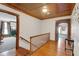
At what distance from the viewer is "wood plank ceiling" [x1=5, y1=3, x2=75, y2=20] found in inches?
85.0

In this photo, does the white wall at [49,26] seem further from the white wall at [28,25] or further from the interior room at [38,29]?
the white wall at [28,25]

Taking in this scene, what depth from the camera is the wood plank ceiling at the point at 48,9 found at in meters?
2.16

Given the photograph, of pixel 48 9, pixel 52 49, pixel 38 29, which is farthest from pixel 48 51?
pixel 48 9

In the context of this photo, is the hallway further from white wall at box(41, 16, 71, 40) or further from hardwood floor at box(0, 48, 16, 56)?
hardwood floor at box(0, 48, 16, 56)

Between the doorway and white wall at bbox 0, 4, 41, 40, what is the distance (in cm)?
11

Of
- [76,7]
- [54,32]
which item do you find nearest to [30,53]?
[54,32]

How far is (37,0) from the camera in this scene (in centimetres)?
213

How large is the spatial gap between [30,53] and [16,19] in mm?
728

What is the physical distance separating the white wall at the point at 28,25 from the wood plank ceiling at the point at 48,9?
89mm

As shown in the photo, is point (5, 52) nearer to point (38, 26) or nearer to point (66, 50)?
point (38, 26)

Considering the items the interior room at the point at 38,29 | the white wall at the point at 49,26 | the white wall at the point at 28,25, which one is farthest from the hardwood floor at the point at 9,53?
the white wall at the point at 49,26

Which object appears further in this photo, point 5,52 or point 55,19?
point 55,19

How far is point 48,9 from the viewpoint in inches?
92.1

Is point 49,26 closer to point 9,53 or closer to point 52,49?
point 52,49
